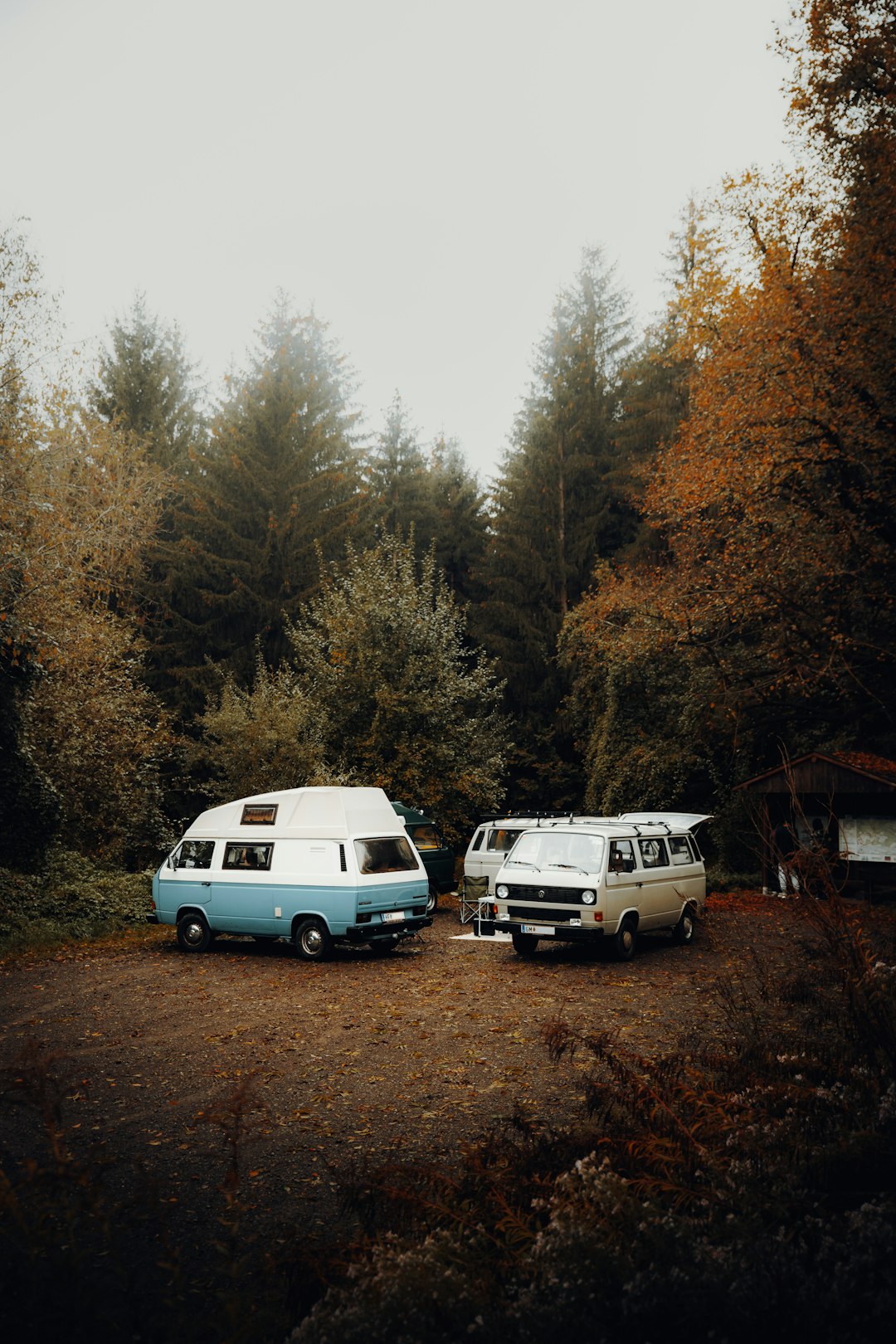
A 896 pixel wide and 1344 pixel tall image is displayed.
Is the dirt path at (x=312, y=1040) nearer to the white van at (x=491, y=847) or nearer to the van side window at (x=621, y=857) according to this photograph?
the van side window at (x=621, y=857)

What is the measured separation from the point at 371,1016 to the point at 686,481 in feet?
49.4

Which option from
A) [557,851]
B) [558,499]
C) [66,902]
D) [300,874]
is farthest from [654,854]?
[558,499]

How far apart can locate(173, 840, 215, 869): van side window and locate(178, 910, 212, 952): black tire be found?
76cm

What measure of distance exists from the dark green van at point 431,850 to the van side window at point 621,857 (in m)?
6.41

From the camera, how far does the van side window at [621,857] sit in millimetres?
14250

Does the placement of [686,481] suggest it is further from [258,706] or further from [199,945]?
[199,945]

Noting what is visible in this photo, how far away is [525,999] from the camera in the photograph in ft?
37.8

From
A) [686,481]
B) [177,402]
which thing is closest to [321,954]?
[686,481]

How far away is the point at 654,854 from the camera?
50.5 ft

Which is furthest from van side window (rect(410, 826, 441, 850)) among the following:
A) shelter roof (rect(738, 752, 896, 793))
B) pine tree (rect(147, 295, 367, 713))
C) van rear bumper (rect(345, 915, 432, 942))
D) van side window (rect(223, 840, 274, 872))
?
pine tree (rect(147, 295, 367, 713))

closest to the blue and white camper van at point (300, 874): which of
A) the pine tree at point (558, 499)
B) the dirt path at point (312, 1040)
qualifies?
the dirt path at point (312, 1040)

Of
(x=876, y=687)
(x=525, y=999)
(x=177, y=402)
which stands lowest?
(x=525, y=999)

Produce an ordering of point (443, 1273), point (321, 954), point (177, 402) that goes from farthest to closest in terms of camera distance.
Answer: point (177, 402) < point (321, 954) < point (443, 1273)

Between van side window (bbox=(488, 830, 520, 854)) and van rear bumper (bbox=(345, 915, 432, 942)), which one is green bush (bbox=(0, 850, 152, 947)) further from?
van side window (bbox=(488, 830, 520, 854))
